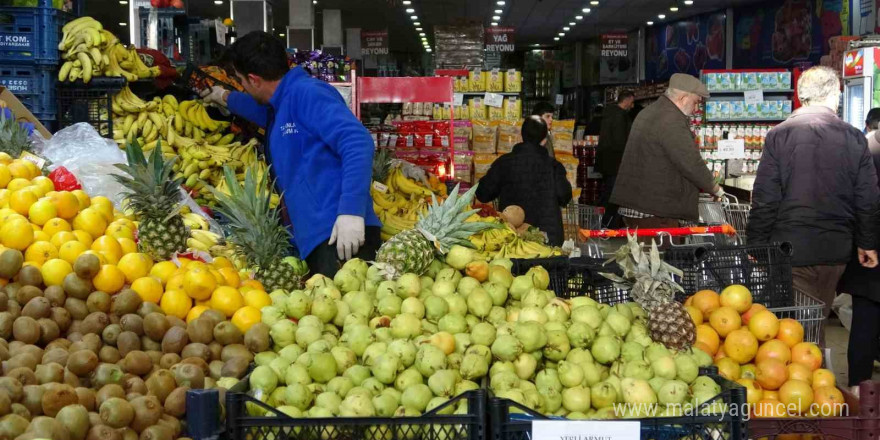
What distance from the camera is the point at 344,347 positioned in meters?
2.63

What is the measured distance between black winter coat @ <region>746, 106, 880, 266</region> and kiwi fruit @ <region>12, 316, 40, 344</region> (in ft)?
11.1

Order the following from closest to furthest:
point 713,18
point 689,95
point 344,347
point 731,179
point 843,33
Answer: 1. point 344,347
2. point 689,95
3. point 731,179
4. point 843,33
5. point 713,18

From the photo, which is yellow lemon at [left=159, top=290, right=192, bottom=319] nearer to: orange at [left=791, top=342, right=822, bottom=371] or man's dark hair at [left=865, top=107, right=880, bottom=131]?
orange at [left=791, top=342, right=822, bottom=371]

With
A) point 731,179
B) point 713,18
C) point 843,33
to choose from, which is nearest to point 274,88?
point 731,179

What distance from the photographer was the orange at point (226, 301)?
9.97 ft

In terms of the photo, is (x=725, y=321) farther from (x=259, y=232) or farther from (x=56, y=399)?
(x=56, y=399)

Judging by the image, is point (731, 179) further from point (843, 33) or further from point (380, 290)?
point (380, 290)

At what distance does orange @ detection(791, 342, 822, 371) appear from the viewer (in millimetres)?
3045

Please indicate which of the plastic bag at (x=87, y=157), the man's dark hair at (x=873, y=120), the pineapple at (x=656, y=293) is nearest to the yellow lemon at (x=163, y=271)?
the plastic bag at (x=87, y=157)

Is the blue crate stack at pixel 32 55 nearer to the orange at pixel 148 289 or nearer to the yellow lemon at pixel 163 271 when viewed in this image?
the yellow lemon at pixel 163 271

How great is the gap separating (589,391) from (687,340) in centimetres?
51

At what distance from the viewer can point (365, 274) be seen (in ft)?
10.5

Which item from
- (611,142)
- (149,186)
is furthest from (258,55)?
(611,142)

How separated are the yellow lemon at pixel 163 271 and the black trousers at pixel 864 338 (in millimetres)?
3698
